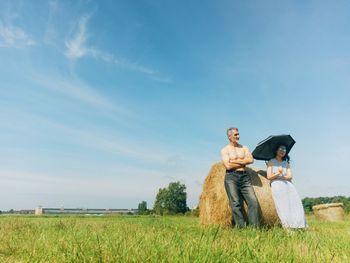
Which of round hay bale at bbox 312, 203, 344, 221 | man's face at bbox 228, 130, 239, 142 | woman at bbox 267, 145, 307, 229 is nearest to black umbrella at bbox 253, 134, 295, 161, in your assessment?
woman at bbox 267, 145, 307, 229

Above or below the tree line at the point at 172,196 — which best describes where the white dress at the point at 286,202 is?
below

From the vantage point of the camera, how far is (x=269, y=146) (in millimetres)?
9281

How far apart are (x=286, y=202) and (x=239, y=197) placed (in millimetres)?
1047

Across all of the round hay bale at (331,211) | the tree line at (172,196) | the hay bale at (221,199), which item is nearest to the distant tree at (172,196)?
the tree line at (172,196)

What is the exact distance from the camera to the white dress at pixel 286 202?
8.73m

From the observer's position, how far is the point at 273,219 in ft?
31.4

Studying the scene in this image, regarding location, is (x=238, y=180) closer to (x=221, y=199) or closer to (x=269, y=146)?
(x=269, y=146)

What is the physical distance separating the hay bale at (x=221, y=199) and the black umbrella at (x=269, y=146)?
0.57 m

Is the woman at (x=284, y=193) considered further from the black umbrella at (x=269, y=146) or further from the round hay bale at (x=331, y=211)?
the round hay bale at (x=331, y=211)

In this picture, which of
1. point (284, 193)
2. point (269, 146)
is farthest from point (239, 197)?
point (269, 146)

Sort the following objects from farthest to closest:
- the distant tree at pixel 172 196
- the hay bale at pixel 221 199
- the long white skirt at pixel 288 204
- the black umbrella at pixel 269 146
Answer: the distant tree at pixel 172 196, the hay bale at pixel 221 199, the black umbrella at pixel 269 146, the long white skirt at pixel 288 204

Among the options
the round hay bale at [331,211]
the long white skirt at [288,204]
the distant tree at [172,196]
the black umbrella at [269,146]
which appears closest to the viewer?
the long white skirt at [288,204]

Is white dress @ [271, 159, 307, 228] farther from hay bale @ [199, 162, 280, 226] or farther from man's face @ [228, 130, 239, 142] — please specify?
man's face @ [228, 130, 239, 142]

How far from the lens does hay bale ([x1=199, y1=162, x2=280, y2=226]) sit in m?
9.55
